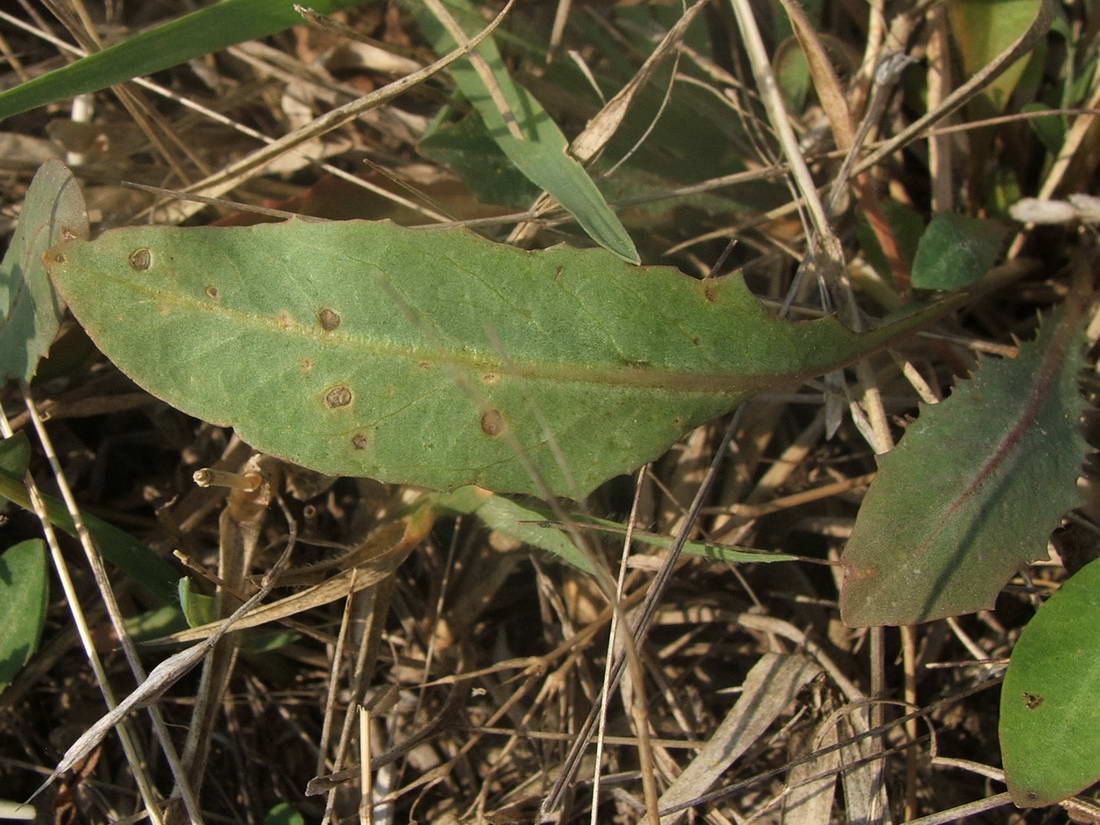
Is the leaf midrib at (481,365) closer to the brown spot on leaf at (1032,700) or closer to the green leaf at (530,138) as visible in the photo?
the green leaf at (530,138)

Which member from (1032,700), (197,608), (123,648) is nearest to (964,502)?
(1032,700)

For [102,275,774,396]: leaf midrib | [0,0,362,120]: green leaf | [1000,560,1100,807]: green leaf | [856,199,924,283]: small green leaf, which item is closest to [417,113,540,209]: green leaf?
[0,0,362,120]: green leaf

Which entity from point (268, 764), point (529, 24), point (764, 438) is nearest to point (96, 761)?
point (268, 764)

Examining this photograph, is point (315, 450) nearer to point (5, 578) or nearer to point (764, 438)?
point (5, 578)

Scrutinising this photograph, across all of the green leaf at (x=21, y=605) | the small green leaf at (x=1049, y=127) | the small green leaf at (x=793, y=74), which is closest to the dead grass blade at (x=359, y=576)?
the green leaf at (x=21, y=605)

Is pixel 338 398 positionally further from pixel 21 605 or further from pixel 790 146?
pixel 790 146

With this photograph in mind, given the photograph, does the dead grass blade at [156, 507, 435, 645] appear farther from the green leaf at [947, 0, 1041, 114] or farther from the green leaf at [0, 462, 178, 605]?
the green leaf at [947, 0, 1041, 114]
